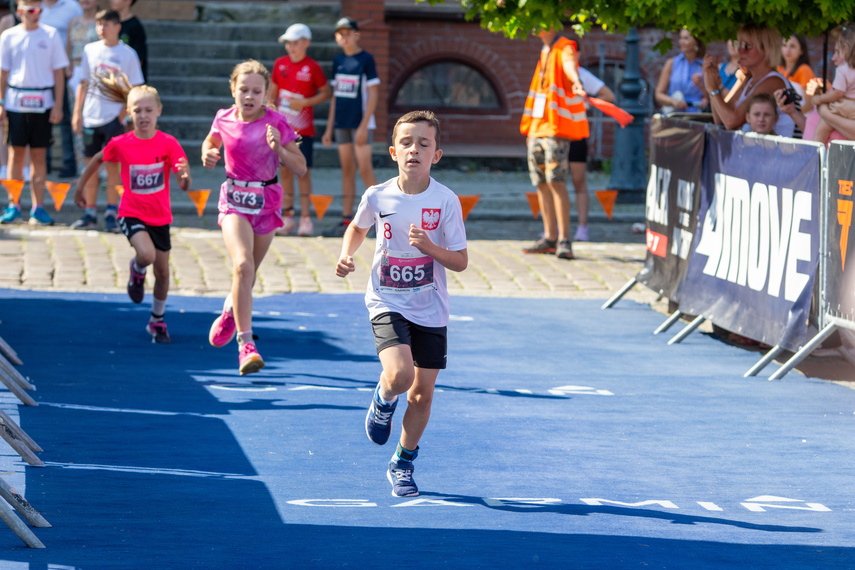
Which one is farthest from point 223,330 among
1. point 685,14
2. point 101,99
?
point 101,99

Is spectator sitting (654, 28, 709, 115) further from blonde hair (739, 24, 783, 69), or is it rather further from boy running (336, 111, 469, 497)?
boy running (336, 111, 469, 497)

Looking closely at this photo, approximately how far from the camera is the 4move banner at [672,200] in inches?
380

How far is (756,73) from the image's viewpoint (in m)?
9.52

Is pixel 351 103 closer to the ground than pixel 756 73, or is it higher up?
closer to the ground

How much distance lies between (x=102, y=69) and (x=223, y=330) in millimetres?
6084

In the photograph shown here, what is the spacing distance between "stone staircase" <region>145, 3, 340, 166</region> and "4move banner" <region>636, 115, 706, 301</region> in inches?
→ 380

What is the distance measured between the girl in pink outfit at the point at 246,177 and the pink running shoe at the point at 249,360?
1.6 inches

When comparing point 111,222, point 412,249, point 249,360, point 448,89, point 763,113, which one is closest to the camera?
point 412,249

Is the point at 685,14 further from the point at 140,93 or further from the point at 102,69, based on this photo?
the point at 102,69

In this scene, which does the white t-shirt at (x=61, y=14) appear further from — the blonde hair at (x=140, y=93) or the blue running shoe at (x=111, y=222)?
the blonde hair at (x=140, y=93)

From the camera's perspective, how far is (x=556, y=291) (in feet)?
37.1

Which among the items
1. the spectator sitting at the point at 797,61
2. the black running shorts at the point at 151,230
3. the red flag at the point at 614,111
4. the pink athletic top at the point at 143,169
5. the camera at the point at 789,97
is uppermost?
the spectator sitting at the point at 797,61

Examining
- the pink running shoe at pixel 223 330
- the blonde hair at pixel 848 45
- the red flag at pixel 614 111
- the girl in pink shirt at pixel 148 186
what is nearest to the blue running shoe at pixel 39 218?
the girl in pink shirt at pixel 148 186

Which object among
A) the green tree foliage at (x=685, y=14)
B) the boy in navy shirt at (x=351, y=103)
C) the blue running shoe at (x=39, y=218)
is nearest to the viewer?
the green tree foliage at (x=685, y=14)
